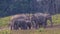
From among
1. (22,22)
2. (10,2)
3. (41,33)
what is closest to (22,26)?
(22,22)

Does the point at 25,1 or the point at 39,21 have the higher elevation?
the point at 25,1

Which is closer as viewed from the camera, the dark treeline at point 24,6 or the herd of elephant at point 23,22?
the herd of elephant at point 23,22

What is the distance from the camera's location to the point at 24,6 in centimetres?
2142

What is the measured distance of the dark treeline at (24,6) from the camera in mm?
20141

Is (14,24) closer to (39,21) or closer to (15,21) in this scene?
(15,21)

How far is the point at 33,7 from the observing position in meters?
20.8

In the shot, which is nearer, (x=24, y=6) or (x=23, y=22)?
(x=23, y=22)

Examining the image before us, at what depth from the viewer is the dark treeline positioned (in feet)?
66.1

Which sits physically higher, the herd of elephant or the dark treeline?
the dark treeline

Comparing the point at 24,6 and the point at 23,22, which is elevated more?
the point at 24,6

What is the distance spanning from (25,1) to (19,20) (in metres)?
10.3

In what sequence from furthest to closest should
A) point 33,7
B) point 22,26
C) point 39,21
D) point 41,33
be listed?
point 33,7 → point 39,21 → point 22,26 → point 41,33

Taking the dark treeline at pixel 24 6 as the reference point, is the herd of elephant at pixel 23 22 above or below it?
below

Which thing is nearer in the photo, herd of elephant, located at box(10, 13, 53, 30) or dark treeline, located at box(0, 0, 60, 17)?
herd of elephant, located at box(10, 13, 53, 30)
